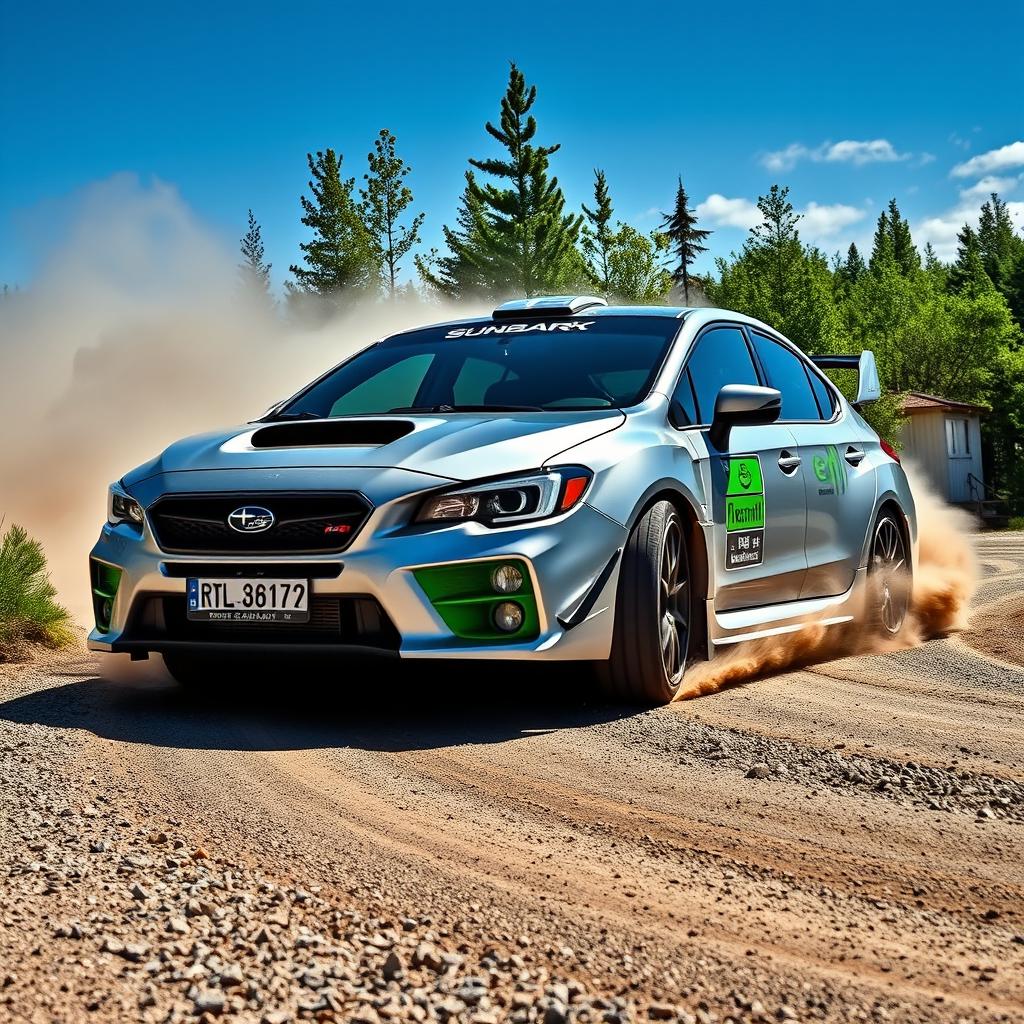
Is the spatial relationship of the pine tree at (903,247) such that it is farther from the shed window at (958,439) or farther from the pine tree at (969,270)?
the shed window at (958,439)

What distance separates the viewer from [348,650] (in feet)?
16.0

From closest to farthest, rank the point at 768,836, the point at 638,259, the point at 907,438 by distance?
the point at 768,836 → the point at 907,438 → the point at 638,259

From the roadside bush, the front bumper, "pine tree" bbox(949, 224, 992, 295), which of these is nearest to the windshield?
the front bumper

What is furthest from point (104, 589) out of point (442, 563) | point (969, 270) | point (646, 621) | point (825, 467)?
point (969, 270)

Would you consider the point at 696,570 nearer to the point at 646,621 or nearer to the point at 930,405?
the point at 646,621

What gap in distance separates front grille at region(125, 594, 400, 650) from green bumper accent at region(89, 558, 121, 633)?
28 cm

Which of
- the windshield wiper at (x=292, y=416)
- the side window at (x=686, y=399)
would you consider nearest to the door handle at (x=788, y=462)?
the side window at (x=686, y=399)

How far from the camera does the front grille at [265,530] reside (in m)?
4.92

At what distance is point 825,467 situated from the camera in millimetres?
6969

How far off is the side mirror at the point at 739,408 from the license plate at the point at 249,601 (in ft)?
6.86

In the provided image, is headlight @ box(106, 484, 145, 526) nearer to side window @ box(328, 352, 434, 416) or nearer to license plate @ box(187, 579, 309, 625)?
license plate @ box(187, 579, 309, 625)

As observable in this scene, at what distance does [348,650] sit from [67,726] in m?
1.20

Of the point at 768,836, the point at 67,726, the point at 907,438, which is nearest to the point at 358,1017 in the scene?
the point at 768,836

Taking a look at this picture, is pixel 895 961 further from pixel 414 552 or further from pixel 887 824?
pixel 414 552
